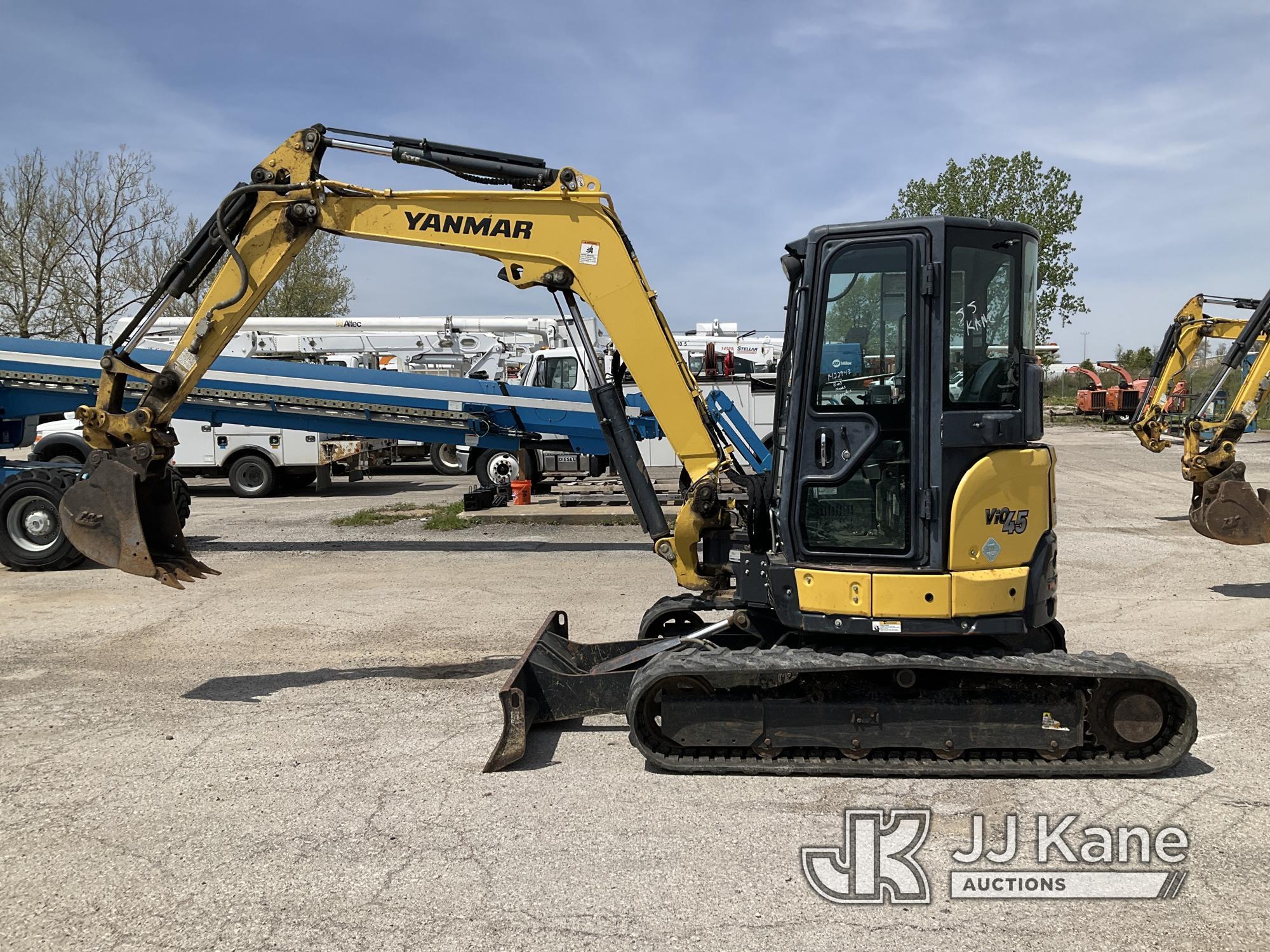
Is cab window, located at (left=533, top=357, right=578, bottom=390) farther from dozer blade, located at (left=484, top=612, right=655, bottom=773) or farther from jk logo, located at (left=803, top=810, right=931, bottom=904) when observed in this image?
jk logo, located at (left=803, top=810, right=931, bottom=904)

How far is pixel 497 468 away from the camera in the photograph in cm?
1714

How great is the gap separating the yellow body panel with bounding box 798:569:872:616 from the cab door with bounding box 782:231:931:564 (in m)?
0.12

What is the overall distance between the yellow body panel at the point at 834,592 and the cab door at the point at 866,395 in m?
0.12

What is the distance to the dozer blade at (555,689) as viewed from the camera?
5000 millimetres

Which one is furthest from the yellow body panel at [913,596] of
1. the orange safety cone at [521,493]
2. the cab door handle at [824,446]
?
the orange safety cone at [521,493]

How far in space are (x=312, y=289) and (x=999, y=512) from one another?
1513 inches

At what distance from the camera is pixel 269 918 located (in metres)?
3.62

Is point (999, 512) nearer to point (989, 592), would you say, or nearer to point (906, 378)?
point (989, 592)

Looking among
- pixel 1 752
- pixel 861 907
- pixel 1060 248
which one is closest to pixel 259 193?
pixel 1 752

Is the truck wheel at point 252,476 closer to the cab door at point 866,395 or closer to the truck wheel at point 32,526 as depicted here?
the truck wheel at point 32,526

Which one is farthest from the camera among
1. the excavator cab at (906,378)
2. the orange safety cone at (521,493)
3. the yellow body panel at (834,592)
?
the orange safety cone at (521,493)

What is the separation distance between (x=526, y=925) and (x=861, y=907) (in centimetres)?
127

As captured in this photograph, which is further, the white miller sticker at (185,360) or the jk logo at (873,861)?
the white miller sticker at (185,360)

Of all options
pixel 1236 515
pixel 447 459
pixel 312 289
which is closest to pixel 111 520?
pixel 1236 515
